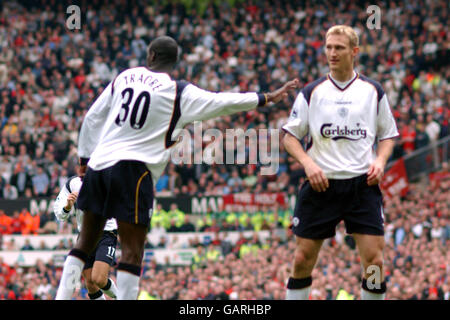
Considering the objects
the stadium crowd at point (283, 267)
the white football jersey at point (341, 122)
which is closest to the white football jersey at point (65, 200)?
the white football jersey at point (341, 122)

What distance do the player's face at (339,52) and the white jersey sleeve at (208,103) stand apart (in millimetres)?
800

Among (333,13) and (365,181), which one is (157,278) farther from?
(333,13)

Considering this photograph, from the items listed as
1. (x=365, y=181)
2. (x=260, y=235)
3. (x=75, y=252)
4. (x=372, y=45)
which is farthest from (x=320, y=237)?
(x=372, y=45)

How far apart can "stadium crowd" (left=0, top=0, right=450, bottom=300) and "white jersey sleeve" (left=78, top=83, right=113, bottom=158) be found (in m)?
8.94

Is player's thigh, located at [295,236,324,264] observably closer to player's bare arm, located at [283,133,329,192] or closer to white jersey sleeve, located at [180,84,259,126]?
player's bare arm, located at [283,133,329,192]

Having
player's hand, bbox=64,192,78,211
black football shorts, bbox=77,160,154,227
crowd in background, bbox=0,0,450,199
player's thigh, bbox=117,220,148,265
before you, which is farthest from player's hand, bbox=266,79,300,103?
crowd in background, bbox=0,0,450,199

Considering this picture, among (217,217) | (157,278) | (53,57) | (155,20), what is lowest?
(157,278)

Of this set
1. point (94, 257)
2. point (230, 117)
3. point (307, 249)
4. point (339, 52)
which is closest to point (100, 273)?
point (94, 257)

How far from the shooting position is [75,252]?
775cm

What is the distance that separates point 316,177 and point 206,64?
2156 centimetres

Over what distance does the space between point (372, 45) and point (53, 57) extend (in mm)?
10673

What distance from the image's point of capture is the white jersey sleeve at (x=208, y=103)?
7.56m

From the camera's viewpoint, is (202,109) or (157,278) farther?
(157,278)
